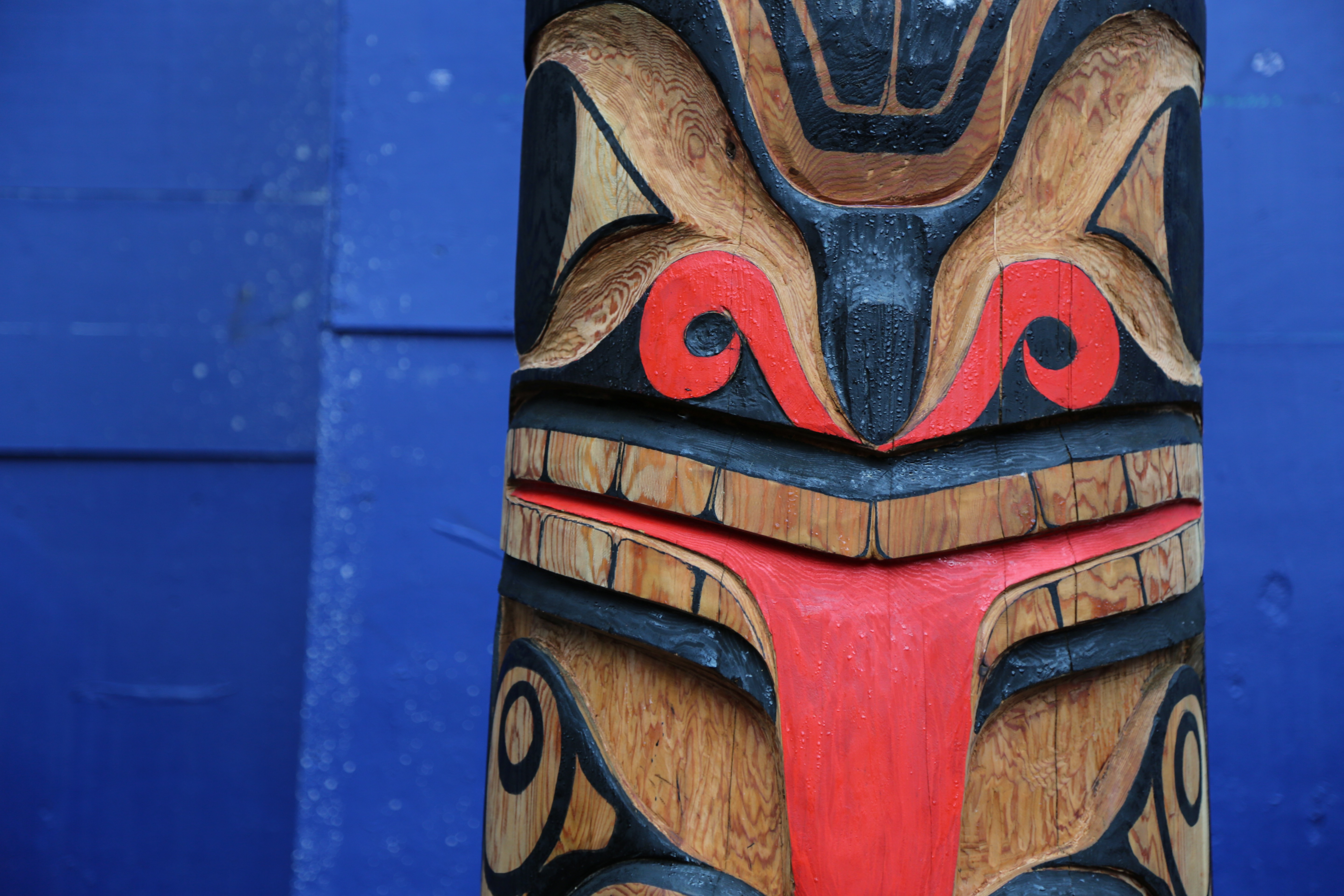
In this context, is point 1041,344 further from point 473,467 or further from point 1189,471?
point 473,467

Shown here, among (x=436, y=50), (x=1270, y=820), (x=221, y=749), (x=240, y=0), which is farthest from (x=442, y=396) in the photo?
(x=1270, y=820)

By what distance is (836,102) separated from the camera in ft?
3.68

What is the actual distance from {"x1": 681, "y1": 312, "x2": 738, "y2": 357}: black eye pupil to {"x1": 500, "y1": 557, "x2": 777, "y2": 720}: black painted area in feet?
0.88

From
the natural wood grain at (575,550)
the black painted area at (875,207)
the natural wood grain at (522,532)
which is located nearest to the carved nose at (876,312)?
the black painted area at (875,207)

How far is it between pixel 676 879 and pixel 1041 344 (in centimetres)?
71

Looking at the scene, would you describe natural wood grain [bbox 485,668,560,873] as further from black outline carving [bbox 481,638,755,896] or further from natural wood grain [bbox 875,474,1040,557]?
natural wood grain [bbox 875,474,1040,557]

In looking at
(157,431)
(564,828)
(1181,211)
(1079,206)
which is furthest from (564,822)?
(157,431)

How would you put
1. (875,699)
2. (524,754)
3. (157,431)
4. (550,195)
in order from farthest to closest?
(157,431), (550,195), (524,754), (875,699)

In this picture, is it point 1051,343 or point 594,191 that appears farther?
point 594,191

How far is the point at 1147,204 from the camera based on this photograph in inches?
48.1

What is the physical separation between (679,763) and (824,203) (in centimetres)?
65

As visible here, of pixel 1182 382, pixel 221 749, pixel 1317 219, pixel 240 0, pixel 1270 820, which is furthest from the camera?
pixel 240 0

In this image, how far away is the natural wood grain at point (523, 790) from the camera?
3.84 feet

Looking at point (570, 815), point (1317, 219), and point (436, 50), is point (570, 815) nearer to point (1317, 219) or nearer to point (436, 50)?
point (436, 50)
